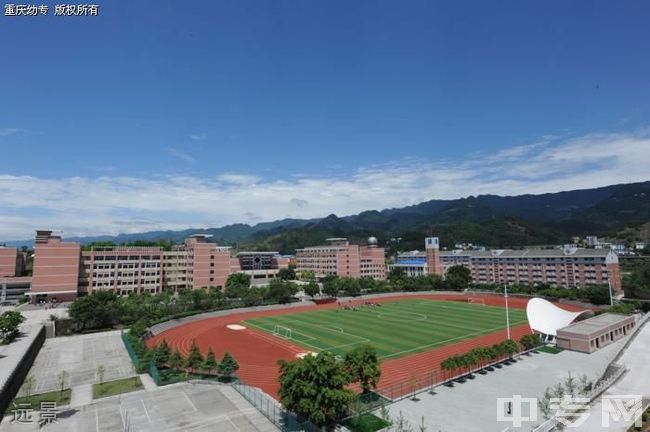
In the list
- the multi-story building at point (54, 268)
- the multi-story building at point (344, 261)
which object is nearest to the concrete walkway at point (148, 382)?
the multi-story building at point (54, 268)

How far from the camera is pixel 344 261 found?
109m

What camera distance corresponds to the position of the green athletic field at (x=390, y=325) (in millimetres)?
42469

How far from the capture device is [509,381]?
1114 inches

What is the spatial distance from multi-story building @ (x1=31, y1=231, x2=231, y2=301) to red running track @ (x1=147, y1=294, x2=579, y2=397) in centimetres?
3151

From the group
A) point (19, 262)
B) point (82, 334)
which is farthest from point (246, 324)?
point (19, 262)

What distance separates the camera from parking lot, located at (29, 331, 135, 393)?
3075 cm

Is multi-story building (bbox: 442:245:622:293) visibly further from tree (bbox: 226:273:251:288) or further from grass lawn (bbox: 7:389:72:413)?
grass lawn (bbox: 7:389:72:413)

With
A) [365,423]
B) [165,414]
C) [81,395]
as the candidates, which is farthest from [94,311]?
[365,423]

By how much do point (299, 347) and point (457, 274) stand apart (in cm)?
6511

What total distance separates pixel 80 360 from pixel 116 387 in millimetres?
11168

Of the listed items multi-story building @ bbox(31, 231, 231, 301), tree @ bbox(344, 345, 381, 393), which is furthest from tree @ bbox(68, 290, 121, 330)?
tree @ bbox(344, 345, 381, 393)

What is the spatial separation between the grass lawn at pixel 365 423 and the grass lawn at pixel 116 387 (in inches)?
697

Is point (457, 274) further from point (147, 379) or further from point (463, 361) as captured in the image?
point (147, 379)

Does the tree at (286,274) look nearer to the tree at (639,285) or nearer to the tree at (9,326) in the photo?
the tree at (9,326)
